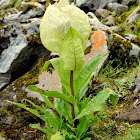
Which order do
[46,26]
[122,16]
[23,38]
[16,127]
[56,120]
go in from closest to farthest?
[46,26]
[56,120]
[16,127]
[23,38]
[122,16]

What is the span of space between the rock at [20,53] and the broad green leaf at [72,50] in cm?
362

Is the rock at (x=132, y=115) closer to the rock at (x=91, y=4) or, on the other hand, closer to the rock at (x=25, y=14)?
the rock at (x=25, y=14)

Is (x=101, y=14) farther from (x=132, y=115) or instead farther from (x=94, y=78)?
(x=132, y=115)

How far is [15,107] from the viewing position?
338 centimetres

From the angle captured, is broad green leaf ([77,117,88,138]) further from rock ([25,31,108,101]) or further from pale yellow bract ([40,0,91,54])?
rock ([25,31,108,101])

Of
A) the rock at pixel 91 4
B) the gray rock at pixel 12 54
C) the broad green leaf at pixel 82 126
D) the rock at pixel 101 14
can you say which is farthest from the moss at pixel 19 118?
the rock at pixel 91 4

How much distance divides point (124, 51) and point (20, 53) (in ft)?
9.01

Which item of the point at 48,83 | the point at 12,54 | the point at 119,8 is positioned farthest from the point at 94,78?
the point at 119,8

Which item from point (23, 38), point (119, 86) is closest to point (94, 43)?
point (119, 86)

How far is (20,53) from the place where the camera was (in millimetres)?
4840

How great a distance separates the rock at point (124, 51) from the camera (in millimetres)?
4227

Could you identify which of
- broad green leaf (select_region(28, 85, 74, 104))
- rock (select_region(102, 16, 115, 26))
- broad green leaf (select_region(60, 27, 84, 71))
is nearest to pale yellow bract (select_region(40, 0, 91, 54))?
broad green leaf (select_region(60, 27, 84, 71))

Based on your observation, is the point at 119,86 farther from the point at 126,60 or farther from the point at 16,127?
the point at 16,127

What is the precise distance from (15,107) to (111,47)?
8.75 feet
